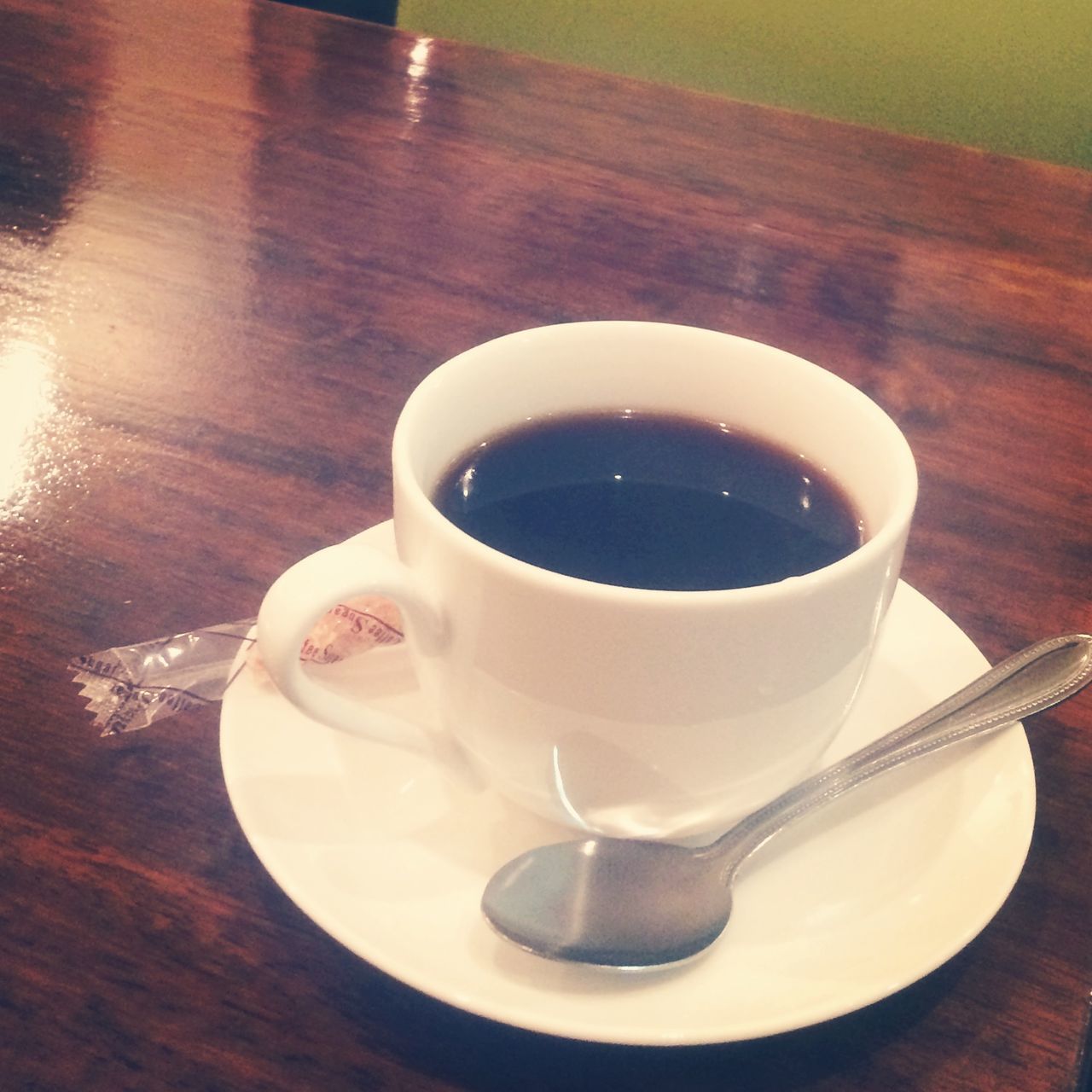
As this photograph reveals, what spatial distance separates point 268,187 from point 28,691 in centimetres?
67

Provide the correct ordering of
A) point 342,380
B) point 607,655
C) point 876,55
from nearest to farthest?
point 607,655
point 342,380
point 876,55

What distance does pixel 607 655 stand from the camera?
1.42 ft

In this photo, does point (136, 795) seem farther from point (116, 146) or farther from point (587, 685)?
point (116, 146)

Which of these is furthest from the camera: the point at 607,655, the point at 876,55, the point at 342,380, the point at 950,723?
the point at 876,55

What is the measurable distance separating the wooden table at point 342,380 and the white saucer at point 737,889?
0.9 inches

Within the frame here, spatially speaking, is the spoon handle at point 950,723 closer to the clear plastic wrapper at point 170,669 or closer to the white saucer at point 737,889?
the white saucer at point 737,889

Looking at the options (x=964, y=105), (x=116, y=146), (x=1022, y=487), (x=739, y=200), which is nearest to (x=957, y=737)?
(x=1022, y=487)

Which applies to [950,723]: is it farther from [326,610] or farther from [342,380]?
[342,380]

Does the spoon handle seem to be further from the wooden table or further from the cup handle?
the cup handle

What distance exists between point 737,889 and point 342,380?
0.50 m

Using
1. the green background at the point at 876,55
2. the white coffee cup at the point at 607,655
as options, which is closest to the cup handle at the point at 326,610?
the white coffee cup at the point at 607,655

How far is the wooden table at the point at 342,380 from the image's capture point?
43cm

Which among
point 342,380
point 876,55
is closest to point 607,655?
point 342,380

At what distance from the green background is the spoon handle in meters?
1.40
